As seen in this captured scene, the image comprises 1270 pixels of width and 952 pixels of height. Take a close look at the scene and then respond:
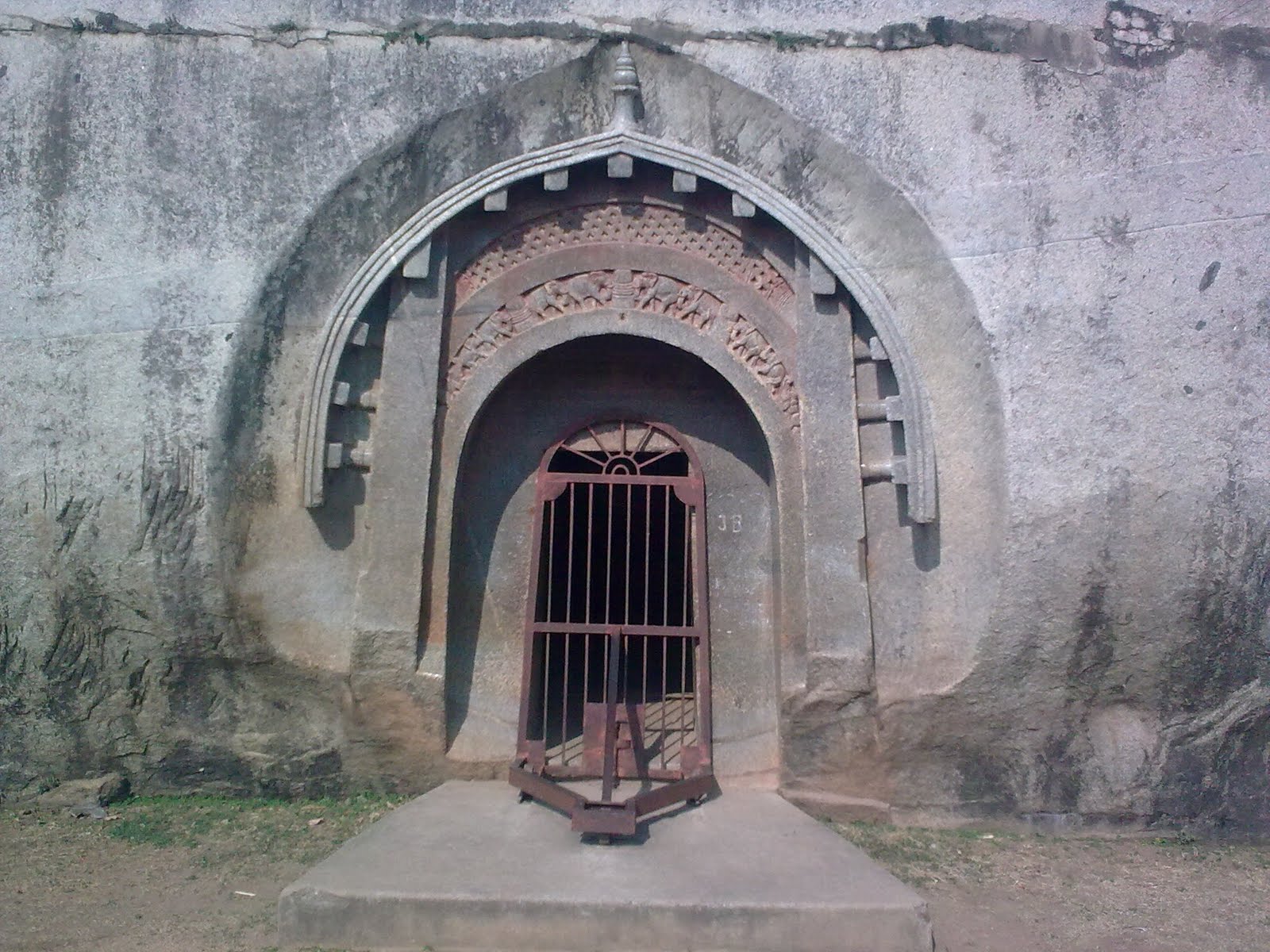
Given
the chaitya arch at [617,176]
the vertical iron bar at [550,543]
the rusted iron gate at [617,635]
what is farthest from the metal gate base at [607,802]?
the chaitya arch at [617,176]

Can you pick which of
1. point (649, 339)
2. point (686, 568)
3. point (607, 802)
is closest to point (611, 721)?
point (607, 802)

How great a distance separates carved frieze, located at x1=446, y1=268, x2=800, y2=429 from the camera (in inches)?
192

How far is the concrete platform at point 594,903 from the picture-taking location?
348cm

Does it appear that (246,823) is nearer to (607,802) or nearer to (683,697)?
(607,802)

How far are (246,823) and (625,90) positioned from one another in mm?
3681

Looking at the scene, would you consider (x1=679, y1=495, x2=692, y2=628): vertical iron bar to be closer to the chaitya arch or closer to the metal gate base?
the metal gate base

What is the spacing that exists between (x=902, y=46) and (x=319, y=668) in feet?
12.7

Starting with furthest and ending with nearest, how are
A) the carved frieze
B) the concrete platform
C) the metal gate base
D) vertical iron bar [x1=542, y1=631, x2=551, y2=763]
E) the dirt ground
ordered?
vertical iron bar [x1=542, y1=631, x2=551, y2=763], the carved frieze, the metal gate base, the dirt ground, the concrete platform

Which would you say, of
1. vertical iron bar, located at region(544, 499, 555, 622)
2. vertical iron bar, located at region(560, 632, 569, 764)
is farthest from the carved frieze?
vertical iron bar, located at region(560, 632, 569, 764)

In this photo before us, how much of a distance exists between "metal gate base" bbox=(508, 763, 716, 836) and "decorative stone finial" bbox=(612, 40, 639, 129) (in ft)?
9.67

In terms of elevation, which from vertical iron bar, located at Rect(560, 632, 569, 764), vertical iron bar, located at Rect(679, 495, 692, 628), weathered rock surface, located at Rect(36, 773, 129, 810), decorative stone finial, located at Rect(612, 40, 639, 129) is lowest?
weathered rock surface, located at Rect(36, 773, 129, 810)

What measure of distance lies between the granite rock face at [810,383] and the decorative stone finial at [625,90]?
113mm

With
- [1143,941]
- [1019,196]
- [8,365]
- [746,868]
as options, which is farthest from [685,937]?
[8,365]

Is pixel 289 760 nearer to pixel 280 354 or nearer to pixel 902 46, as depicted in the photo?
pixel 280 354
